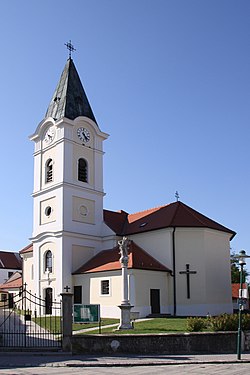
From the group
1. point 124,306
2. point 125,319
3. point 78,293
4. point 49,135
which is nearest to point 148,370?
point 125,319

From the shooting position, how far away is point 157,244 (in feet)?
113

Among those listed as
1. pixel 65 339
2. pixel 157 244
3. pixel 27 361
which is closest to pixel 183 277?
pixel 157 244

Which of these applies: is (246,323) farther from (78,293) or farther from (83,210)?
(83,210)

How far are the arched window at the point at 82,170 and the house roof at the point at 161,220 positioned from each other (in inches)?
156

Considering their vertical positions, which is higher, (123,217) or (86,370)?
(123,217)

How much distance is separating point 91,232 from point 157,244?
19.8 ft

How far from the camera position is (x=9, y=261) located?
68.9 meters

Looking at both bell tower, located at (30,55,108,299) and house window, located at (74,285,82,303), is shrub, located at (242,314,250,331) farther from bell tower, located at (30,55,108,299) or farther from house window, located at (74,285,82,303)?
bell tower, located at (30,55,108,299)

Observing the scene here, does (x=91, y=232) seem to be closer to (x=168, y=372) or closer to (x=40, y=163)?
(x=40, y=163)

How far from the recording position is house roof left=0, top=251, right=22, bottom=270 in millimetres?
67875

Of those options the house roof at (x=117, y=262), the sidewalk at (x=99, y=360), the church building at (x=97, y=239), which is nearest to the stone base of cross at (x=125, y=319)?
the sidewalk at (x=99, y=360)

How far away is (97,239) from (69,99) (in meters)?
12.0

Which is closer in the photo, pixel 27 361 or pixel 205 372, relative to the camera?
pixel 205 372

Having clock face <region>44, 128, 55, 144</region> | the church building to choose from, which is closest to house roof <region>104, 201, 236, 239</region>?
the church building
